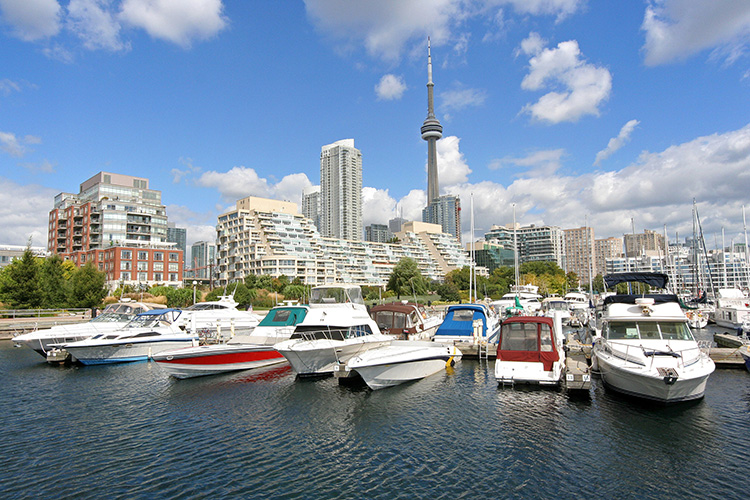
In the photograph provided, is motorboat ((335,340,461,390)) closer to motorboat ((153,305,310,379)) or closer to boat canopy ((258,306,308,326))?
motorboat ((153,305,310,379))

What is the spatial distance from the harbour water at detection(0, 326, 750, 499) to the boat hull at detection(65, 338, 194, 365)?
5274mm

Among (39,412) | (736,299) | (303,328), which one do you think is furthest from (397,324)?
(736,299)

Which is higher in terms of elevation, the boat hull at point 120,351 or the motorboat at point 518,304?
the motorboat at point 518,304

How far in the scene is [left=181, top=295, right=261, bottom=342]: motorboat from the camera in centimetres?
3139

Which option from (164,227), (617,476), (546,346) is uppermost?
(164,227)

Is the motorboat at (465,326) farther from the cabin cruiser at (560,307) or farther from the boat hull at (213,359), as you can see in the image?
the cabin cruiser at (560,307)

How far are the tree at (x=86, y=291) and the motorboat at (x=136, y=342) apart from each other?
91.1 feet

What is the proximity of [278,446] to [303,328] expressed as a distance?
30.8ft

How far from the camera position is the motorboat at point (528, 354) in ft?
57.6

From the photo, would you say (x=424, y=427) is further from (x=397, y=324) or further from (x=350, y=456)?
(x=397, y=324)

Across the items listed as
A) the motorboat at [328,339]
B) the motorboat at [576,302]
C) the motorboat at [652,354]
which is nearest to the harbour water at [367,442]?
the motorboat at [652,354]

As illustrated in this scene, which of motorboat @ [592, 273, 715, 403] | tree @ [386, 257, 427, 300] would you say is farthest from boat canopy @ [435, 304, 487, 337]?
tree @ [386, 257, 427, 300]

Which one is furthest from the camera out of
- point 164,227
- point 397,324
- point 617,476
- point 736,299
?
point 164,227

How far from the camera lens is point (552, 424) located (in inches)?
565
